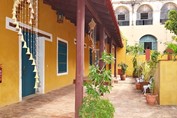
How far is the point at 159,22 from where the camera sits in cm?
3041

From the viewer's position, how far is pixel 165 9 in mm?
30484

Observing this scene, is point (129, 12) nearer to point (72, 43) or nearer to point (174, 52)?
point (72, 43)

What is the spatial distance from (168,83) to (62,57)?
5.66 metres

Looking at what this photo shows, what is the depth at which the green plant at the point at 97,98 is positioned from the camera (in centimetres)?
473

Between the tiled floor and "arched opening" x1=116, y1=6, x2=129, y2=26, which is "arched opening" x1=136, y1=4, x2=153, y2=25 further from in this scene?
the tiled floor

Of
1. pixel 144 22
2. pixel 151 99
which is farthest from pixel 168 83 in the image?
pixel 144 22

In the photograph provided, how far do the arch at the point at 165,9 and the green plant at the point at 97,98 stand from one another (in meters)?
27.0

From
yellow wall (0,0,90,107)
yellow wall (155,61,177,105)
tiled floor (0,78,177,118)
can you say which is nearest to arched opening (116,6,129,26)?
yellow wall (0,0,90,107)

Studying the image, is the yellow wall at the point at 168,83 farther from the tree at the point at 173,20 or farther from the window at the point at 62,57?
the tree at the point at 173,20

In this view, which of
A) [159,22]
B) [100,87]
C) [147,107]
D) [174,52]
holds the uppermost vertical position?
[159,22]

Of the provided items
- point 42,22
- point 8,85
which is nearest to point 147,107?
point 8,85

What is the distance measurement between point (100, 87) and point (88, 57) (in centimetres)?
1285

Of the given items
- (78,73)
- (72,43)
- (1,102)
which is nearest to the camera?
(78,73)

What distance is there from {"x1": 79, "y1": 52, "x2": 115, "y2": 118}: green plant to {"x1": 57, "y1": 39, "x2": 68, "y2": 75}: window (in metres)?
6.44
